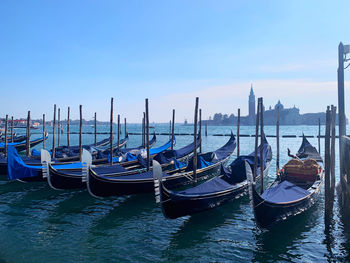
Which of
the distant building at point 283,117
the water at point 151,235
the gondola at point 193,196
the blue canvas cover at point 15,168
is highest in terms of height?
the distant building at point 283,117

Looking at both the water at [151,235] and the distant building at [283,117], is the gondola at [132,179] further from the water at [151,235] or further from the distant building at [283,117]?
the distant building at [283,117]

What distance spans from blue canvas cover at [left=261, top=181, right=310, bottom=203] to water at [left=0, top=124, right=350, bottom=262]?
30.0 inches

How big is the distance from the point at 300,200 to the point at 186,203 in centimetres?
323

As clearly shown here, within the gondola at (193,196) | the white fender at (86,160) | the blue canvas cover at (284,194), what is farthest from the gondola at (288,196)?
the white fender at (86,160)

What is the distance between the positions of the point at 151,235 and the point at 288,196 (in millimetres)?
4014

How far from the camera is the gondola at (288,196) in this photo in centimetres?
713

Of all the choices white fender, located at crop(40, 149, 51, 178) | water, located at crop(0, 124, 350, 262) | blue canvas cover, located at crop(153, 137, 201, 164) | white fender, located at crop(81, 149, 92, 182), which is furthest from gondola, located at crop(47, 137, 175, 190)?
blue canvas cover, located at crop(153, 137, 201, 164)

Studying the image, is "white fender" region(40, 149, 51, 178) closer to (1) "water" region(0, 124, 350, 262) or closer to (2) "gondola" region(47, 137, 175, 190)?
(2) "gondola" region(47, 137, 175, 190)

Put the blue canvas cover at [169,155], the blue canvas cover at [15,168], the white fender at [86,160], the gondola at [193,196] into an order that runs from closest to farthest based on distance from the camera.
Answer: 1. the gondola at [193,196]
2. the white fender at [86,160]
3. the blue canvas cover at [15,168]
4. the blue canvas cover at [169,155]

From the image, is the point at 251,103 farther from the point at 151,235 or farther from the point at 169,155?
the point at 151,235

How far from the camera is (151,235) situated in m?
7.47

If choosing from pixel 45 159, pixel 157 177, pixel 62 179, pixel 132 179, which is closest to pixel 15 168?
pixel 45 159

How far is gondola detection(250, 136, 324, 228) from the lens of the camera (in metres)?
7.13

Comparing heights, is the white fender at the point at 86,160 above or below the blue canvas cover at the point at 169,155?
above
